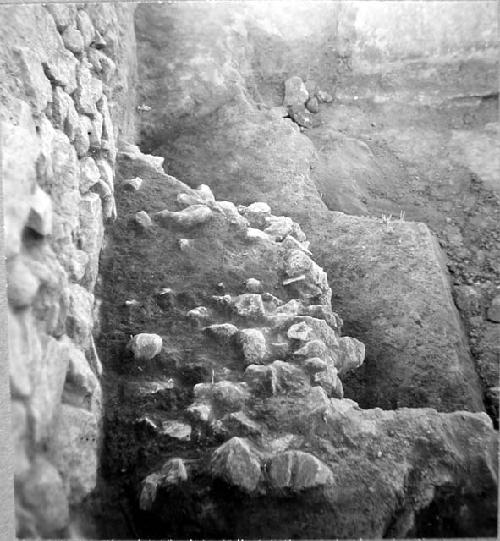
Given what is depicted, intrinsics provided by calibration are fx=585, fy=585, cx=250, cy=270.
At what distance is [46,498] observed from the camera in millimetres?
2303

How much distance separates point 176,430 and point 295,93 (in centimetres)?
205

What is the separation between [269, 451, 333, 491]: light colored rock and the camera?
2.35 m

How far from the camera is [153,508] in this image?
92.0 inches

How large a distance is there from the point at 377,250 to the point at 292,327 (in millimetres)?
652

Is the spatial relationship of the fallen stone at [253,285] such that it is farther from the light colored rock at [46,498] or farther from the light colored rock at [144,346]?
the light colored rock at [46,498]

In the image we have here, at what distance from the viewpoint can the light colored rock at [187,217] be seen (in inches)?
117

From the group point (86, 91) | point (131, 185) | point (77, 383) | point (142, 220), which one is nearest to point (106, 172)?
point (131, 185)

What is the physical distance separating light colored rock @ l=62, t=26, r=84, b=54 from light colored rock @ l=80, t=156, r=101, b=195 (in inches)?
22.8

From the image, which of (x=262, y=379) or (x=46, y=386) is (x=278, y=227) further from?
(x=46, y=386)

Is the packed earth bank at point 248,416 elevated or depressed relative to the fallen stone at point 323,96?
depressed

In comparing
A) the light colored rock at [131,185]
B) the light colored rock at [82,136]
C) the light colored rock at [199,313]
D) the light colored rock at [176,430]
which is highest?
the light colored rock at [82,136]

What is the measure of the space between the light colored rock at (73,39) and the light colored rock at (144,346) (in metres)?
1.50

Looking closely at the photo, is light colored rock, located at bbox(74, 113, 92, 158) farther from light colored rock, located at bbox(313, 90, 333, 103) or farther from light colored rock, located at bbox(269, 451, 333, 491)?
light colored rock, located at bbox(269, 451, 333, 491)

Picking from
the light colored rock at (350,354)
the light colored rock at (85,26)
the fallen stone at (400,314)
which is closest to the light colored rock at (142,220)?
the fallen stone at (400,314)
